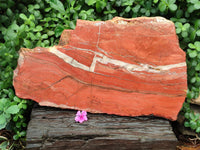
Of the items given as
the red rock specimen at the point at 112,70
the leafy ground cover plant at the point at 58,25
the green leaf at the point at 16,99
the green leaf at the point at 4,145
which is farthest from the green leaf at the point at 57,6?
the green leaf at the point at 4,145

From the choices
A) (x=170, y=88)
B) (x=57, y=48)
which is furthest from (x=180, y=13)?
(x=57, y=48)

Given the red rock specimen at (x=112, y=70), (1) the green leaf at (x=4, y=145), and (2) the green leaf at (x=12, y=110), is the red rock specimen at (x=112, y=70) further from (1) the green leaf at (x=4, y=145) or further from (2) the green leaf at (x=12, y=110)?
(1) the green leaf at (x=4, y=145)

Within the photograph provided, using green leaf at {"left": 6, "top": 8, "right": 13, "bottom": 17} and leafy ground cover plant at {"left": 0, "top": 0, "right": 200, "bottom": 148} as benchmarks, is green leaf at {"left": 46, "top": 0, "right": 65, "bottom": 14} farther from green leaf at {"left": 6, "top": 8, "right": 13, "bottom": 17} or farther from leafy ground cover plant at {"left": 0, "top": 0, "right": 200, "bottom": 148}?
green leaf at {"left": 6, "top": 8, "right": 13, "bottom": 17}

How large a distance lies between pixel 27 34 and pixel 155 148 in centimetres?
178

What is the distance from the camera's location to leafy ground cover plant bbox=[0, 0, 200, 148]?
2.37 meters

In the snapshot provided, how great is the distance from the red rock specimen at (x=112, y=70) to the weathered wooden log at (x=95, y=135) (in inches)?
5.7

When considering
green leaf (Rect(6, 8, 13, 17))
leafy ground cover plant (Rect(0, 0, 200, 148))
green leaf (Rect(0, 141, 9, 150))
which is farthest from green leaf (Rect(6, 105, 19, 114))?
green leaf (Rect(6, 8, 13, 17))

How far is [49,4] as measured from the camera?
2.90 meters

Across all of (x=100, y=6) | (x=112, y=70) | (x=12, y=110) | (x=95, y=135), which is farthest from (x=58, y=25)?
(x=95, y=135)

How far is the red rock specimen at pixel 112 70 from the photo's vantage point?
210 cm

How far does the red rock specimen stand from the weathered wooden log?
14 cm

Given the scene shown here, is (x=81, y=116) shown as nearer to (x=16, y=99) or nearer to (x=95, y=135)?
(x=95, y=135)

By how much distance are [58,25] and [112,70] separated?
968 millimetres

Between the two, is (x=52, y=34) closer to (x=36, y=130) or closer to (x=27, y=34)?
(x=27, y=34)
